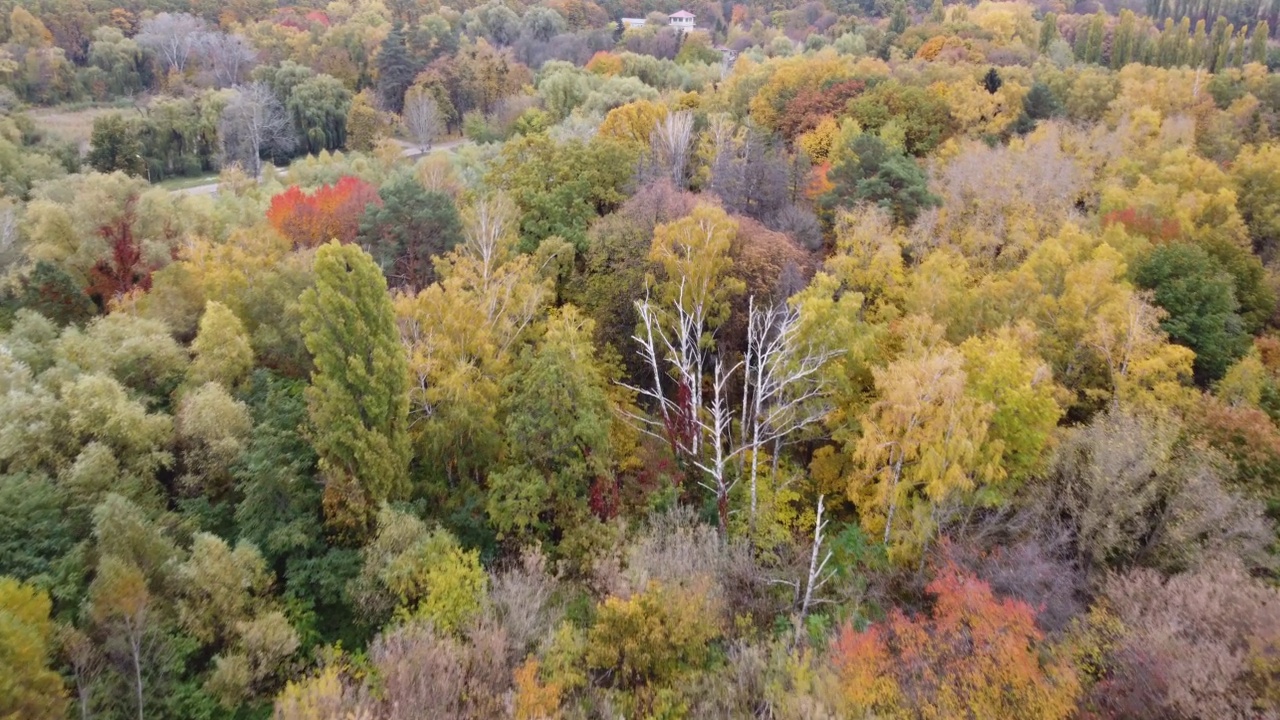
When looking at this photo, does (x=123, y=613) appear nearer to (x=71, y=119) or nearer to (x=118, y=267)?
(x=118, y=267)

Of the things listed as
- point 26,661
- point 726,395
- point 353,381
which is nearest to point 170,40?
point 353,381

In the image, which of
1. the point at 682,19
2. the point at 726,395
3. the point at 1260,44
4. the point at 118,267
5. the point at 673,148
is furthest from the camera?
the point at 682,19

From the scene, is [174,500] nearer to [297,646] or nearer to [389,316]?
[297,646]

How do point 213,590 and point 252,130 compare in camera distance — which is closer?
point 213,590

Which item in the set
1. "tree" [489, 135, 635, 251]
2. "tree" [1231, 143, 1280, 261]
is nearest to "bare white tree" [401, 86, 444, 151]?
"tree" [489, 135, 635, 251]

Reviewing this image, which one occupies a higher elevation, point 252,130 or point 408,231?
point 408,231

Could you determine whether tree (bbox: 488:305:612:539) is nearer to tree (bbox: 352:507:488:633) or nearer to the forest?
the forest
